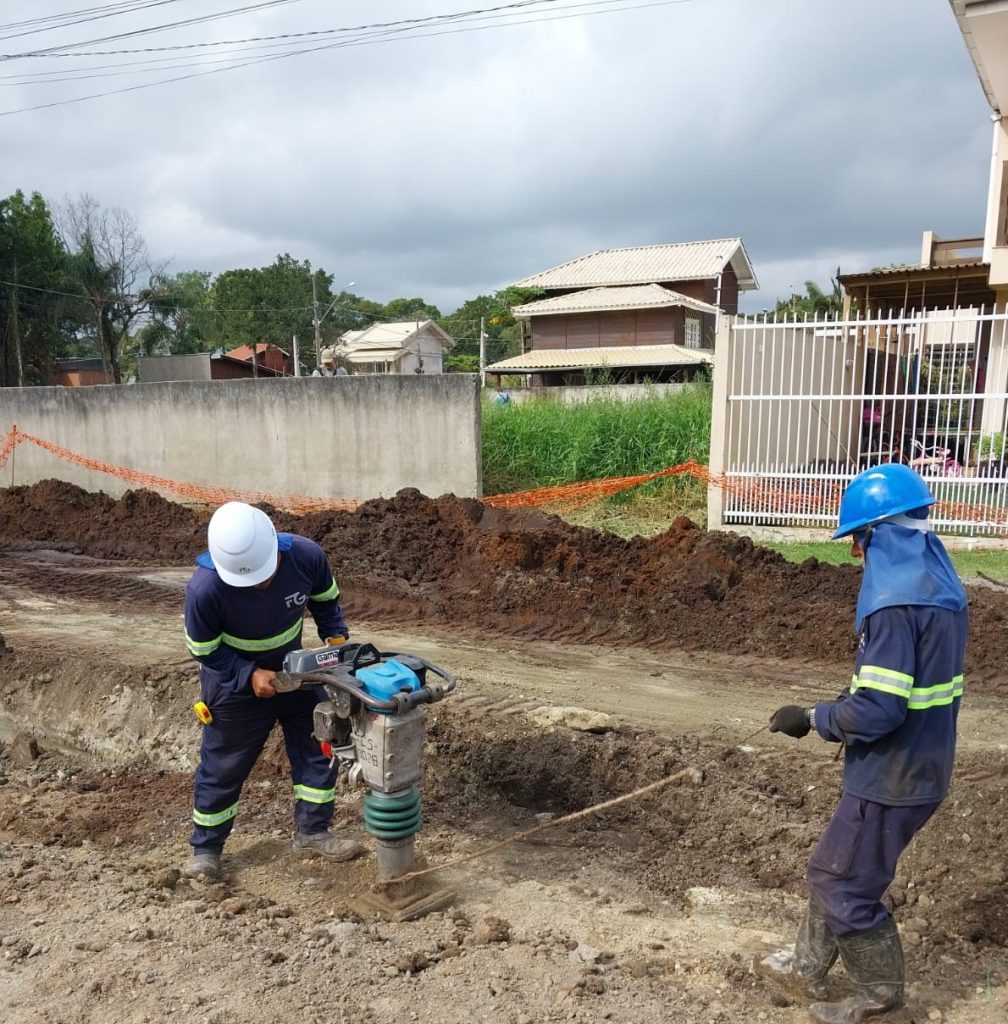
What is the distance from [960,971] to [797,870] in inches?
32.0

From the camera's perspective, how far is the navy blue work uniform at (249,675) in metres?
3.53

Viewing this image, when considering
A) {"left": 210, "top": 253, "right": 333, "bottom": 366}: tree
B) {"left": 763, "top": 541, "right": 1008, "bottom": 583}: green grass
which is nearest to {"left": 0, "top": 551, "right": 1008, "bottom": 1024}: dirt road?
{"left": 763, "top": 541, "right": 1008, "bottom": 583}: green grass

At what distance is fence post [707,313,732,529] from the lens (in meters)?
9.92

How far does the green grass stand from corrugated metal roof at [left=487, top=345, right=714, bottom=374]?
19.0 meters

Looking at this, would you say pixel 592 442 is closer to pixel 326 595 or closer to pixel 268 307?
pixel 326 595

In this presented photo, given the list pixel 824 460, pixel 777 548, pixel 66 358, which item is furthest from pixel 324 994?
pixel 66 358

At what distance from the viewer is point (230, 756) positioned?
3721mm

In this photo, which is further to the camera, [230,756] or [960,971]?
[230,756]

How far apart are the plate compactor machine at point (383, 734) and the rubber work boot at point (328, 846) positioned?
0.44 metres

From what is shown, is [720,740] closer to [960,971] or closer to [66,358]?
[960,971]

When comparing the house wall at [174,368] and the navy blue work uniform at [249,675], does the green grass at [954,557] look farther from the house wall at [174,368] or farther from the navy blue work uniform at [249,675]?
the house wall at [174,368]

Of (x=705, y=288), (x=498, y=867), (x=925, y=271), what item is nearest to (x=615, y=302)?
(x=705, y=288)

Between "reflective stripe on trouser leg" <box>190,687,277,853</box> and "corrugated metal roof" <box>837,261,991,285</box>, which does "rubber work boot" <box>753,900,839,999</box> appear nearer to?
"reflective stripe on trouser leg" <box>190,687,277,853</box>

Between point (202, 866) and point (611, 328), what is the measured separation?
2926 cm
